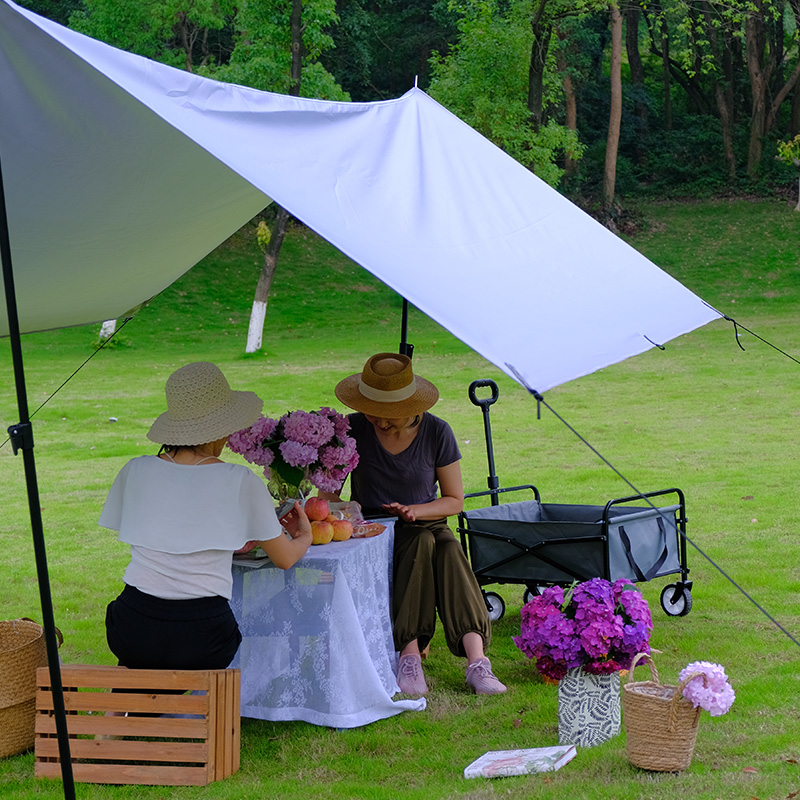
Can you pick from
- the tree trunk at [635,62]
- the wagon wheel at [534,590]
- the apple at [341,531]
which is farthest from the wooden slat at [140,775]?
the tree trunk at [635,62]

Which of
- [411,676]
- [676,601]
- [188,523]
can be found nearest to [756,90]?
[676,601]

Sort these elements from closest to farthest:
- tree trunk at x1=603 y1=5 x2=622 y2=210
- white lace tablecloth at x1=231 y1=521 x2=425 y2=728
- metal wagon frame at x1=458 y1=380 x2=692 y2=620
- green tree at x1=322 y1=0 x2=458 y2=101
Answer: white lace tablecloth at x1=231 y1=521 x2=425 y2=728 < metal wagon frame at x1=458 y1=380 x2=692 y2=620 < tree trunk at x1=603 y1=5 x2=622 y2=210 < green tree at x1=322 y1=0 x2=458 y2=101

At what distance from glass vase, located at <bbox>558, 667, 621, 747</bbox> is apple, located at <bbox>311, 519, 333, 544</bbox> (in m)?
0.89

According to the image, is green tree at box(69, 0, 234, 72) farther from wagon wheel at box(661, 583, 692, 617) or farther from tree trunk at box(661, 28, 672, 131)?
wagon wheel at box(661, 583, 692, 617)

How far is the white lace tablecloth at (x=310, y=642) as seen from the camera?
11.2 ft

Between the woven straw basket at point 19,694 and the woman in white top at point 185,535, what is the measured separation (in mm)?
365

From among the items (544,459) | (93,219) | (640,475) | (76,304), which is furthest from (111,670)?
(544,459)

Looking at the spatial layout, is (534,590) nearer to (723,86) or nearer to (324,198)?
(324,198)

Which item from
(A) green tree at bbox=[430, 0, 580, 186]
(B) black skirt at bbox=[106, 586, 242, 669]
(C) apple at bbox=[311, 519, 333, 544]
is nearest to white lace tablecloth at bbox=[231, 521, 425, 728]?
(C) apple at bbox=[311, 519, 333, 544]

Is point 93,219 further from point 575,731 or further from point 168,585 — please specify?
point 575,731

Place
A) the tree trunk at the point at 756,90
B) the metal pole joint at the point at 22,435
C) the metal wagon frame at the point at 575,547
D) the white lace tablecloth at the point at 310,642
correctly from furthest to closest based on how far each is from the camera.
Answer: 1. the tree trunk at the point at 756,90
2. the metal wagon frame at the point at 575,547
3. the white lace tablecloth at the point at 310,642
4. the metal pole joint at the point at 22,435

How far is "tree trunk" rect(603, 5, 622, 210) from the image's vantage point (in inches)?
889

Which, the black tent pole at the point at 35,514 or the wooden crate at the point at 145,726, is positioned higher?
the black tent pole at the point at 35,514

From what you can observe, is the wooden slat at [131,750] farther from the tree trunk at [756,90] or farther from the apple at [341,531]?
the tree trunk at [756,90]
